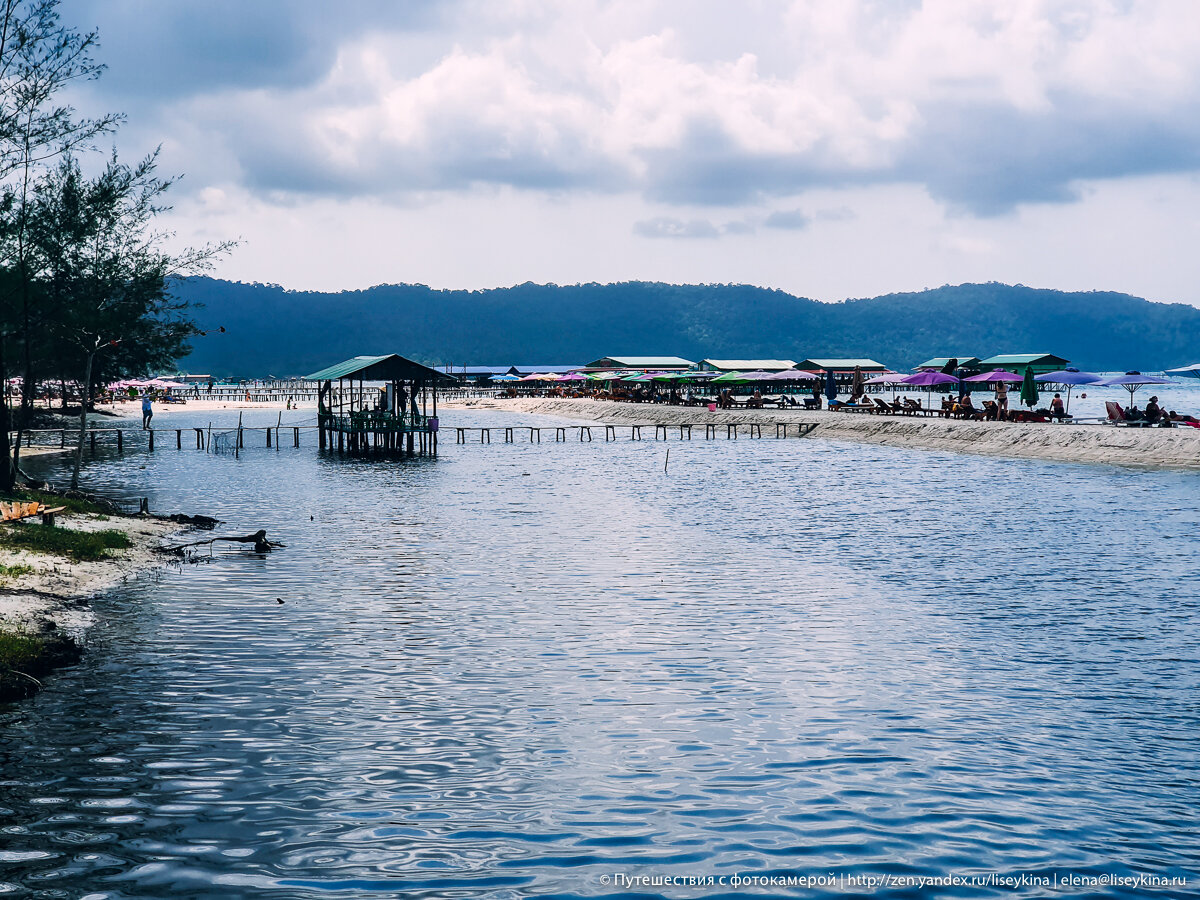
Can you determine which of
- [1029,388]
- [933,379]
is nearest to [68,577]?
[1029,388]

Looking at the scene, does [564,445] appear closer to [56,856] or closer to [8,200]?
[8,200]

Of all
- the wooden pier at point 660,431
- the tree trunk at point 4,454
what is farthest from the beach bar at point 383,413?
the tree trunk at point 4,454

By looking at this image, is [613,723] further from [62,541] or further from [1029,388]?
[1029,388]

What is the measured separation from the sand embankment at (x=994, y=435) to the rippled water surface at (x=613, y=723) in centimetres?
2398

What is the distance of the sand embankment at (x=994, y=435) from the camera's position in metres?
46.6

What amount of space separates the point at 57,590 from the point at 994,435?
49.0 m

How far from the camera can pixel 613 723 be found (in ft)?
37.9

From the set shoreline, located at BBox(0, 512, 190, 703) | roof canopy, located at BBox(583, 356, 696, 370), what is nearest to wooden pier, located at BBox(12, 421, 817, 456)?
shoreline, located at BBox(0, 512, 190, 703)

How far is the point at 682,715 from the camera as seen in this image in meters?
11.8

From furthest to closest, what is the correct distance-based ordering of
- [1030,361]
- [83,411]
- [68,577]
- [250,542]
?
[1030,361] → [83,411] → [250,542] → [68,577]

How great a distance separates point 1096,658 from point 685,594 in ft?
23.1

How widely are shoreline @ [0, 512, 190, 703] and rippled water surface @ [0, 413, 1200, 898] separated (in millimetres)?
483

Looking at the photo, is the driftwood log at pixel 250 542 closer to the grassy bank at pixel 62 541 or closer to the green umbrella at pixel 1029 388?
the grassy bank at pixel 62 541

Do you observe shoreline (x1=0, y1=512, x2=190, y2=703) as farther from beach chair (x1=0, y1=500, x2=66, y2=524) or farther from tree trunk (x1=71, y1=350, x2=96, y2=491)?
tree trunk (x1=71, y1=350, x2=96, y2=491)
